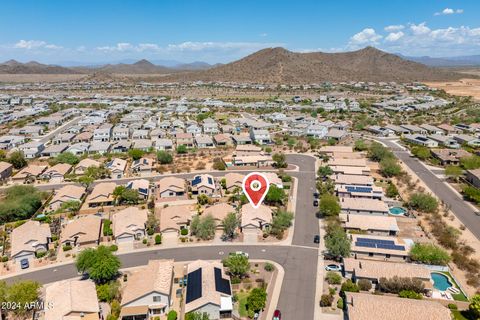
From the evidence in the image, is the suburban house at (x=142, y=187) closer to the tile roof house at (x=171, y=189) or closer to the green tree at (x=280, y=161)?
Answer: the tile roof house at (x=171, y=189)

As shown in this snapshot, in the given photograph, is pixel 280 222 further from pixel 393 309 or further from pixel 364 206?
pixel 393 309

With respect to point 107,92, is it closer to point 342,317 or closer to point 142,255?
point 142,255

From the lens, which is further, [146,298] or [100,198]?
[100,198]

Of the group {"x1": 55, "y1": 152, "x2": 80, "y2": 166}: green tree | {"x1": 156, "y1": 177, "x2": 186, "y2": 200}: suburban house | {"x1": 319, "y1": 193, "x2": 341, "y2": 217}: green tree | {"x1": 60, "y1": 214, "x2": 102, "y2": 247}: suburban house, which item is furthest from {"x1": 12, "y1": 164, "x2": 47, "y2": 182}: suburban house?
{"x1": 319, "y1": 193, "x2": 341, "y2": 217}: green tree

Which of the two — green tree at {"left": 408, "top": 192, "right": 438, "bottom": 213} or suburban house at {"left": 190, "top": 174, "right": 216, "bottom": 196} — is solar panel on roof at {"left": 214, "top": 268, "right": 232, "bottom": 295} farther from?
green tree at {"left": 408, "top": 192, "right": 438, "bottom": 213}

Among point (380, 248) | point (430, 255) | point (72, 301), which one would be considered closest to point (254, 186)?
point (380, 248)

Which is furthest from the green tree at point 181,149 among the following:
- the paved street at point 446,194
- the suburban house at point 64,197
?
the paved street at point 446,194
